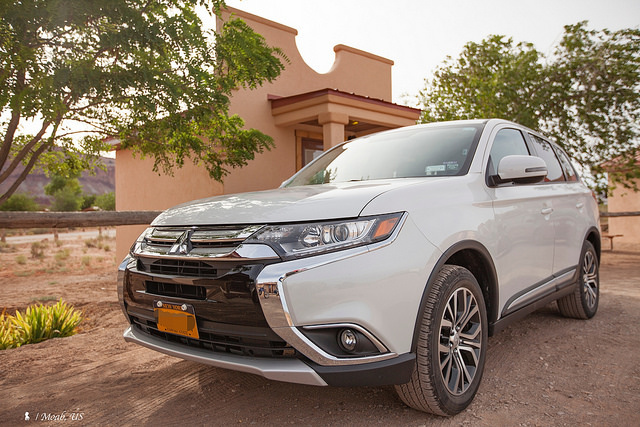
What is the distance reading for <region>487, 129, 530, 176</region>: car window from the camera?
3.40 m

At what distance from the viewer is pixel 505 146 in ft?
12.1

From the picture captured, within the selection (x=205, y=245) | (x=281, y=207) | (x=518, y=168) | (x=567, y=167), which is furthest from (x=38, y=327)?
(x=567, y=167)

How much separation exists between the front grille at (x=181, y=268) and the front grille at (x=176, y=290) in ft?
0.21

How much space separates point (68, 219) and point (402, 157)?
4.24 metres

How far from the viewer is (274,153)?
9773 mm

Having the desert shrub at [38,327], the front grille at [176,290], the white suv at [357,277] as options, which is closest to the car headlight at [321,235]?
the white suv at [357,277]

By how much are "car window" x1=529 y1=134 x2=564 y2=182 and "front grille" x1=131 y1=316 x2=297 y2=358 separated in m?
3.02

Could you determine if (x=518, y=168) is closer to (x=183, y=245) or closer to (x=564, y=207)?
(x=564, y=207)

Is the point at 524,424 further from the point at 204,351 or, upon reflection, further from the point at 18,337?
the point at 18,337

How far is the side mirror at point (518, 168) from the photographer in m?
3.17

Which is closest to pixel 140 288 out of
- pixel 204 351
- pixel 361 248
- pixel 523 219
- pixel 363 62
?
pixel 204 351

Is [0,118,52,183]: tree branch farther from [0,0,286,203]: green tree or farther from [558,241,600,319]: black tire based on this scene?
[558,241,600,319]: black tire

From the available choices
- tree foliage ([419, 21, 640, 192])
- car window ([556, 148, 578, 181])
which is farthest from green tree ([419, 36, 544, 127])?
car window ([556, 148, 578, 181])

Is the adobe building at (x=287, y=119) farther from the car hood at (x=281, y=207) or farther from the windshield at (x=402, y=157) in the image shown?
the car hood at (x=281, y=207)
